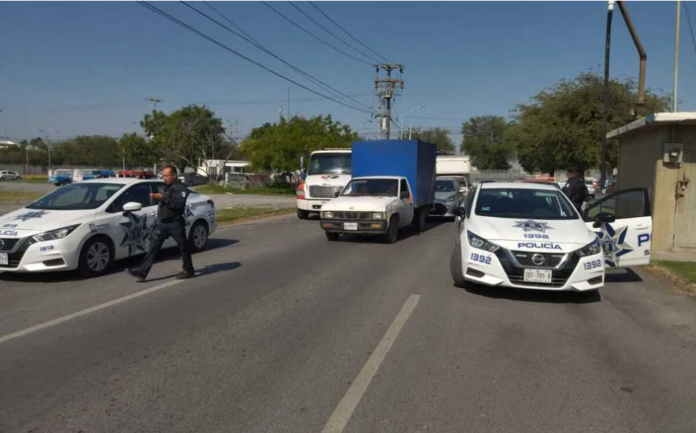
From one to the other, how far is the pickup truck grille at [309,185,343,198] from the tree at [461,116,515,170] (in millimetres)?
78053

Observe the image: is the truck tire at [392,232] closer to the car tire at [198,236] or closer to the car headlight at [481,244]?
the car tire at [198,236]

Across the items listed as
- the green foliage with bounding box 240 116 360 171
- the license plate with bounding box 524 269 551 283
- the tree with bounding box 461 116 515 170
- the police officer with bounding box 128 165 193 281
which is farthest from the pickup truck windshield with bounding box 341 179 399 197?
the tree with bounding box 461 116 515 170

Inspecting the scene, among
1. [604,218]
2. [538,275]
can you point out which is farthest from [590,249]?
[604,218]

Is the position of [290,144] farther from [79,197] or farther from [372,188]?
[79,197]

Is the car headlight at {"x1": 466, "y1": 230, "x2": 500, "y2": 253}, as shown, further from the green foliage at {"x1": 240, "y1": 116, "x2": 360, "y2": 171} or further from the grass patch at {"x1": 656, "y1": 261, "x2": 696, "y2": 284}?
the green foliage at {"x1": 240, "y1": 116, "x2": 360, "y2": 171}

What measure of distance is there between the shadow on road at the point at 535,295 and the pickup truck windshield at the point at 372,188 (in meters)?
6.40

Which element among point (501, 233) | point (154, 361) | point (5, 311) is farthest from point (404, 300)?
point (5, 311)

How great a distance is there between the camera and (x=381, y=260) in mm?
10977

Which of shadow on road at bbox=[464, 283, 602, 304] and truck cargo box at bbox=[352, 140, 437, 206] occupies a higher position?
truck cargo box at bbox=[352, 140, 437, 206]

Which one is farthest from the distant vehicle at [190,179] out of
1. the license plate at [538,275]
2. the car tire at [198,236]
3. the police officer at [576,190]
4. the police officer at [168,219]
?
the police officer at [576,190]

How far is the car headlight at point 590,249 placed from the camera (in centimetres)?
722

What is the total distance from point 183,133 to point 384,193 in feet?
162

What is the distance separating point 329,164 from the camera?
21.3 m

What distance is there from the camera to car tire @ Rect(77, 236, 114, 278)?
862cm
